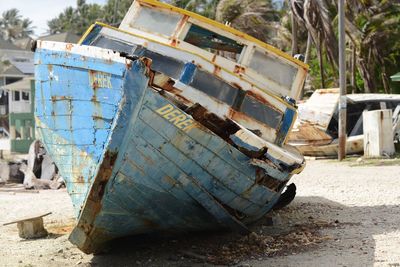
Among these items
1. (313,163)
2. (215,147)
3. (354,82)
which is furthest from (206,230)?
(354,82)

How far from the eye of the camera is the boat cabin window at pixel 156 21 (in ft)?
28.7

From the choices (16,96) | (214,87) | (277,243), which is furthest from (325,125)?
(16,96)

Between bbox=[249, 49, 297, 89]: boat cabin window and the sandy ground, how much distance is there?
1977mm

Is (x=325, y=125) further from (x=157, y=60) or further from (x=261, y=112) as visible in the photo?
(x=157, y=60)

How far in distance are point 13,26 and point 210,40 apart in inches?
3582

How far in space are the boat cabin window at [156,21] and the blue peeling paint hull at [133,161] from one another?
2.03 meters

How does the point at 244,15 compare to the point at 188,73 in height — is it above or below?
below

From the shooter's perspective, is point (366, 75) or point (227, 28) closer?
point (227, 28)

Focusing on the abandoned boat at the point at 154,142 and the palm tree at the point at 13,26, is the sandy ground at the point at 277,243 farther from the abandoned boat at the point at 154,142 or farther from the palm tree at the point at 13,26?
the palm tree at the point at 13,26

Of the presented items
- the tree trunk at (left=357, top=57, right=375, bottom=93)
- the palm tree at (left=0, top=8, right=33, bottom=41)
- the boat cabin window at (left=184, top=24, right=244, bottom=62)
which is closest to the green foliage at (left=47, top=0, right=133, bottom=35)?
the palm tree at (left=0, top=8, right=33, bottom=41)

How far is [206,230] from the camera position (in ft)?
24.7

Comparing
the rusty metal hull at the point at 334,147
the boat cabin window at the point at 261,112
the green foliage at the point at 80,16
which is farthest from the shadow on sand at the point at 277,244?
the green foliage at the point at 80,16

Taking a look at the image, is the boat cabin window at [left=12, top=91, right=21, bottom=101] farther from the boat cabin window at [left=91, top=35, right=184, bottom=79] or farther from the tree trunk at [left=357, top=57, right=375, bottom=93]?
the boat cabin window at [left=91, top=35, right=184, bottom=79]

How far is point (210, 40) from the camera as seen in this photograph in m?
9.37
